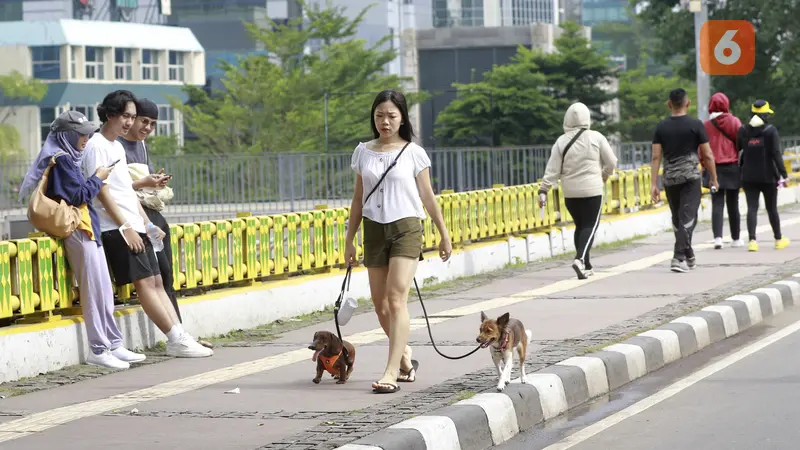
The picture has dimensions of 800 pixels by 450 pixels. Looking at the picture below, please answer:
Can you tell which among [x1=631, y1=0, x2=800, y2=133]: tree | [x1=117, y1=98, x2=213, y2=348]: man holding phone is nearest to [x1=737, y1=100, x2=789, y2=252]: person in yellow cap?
[x1=117, y1=98, x2=213, y2=348]: man holding phone

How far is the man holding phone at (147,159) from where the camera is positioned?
1030 cm

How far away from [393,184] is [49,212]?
2321mm

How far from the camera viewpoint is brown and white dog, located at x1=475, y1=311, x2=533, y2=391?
7.80m

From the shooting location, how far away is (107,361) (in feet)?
31.8

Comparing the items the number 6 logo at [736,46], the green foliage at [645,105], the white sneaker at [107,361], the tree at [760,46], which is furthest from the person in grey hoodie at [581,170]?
the green foliage at [645,105]

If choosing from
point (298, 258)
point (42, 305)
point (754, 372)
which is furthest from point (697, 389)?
point (298, 258)

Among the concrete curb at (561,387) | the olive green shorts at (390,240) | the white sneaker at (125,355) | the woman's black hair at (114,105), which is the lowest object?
the concrete curb at (561,387)

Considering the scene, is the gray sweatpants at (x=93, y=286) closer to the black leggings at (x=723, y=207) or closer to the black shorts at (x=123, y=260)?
the black shorts at (x=123, y=260)

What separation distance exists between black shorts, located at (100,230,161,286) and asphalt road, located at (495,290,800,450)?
3203 millimetres

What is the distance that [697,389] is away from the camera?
8.88 m

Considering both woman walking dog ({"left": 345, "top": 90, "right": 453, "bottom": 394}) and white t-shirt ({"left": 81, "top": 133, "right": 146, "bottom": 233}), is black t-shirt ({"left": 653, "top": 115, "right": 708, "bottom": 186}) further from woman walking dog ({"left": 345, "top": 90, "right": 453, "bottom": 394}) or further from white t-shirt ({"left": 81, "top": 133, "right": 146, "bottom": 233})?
woman walking dog ({"left": 345, "top": 90, "right": 453, "bottom": 394})

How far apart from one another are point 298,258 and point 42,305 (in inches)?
141

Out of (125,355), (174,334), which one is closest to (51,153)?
(125,355)

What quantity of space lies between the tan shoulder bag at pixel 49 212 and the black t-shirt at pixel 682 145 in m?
7.13
